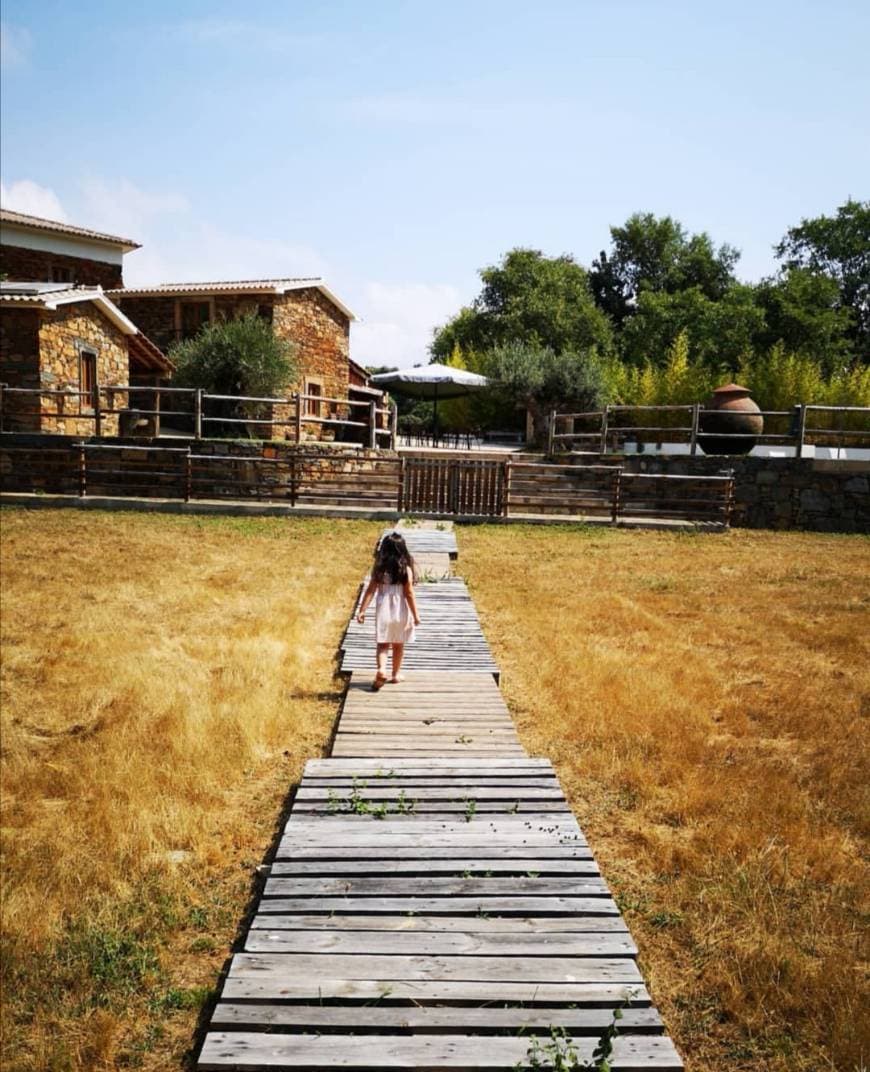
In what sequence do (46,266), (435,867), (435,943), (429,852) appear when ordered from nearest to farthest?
(435,943), (435,867), (429,852), (46,266)

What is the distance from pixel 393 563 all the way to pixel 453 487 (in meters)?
11.2

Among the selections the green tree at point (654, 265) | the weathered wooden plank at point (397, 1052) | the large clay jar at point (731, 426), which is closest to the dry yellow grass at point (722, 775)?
the weathered wooden plank at point (397, 1052)

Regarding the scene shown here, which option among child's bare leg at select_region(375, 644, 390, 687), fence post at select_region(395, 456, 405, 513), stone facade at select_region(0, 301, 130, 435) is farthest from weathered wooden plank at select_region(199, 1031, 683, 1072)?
stone facade at select_region(0, 301, 130, 435)

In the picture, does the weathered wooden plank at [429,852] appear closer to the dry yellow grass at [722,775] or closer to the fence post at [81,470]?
the dry yellow grass at [722,775]

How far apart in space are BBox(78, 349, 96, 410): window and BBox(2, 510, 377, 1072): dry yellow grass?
1232 cm

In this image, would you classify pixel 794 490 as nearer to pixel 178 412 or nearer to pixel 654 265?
pixel 178 412

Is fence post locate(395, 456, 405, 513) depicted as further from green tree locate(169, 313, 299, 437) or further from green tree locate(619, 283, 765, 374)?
green tree locate(619, 283, 765, 374)

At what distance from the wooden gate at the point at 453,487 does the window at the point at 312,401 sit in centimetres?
1021

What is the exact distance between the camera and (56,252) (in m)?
28.8

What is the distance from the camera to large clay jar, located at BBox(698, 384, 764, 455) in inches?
763

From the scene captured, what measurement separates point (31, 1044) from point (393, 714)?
10.2 ft

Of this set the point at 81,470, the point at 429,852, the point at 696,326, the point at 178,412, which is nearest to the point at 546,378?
the point at 178,412

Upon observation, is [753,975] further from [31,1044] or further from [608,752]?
[31,1044]

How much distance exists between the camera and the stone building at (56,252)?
27547 mm
